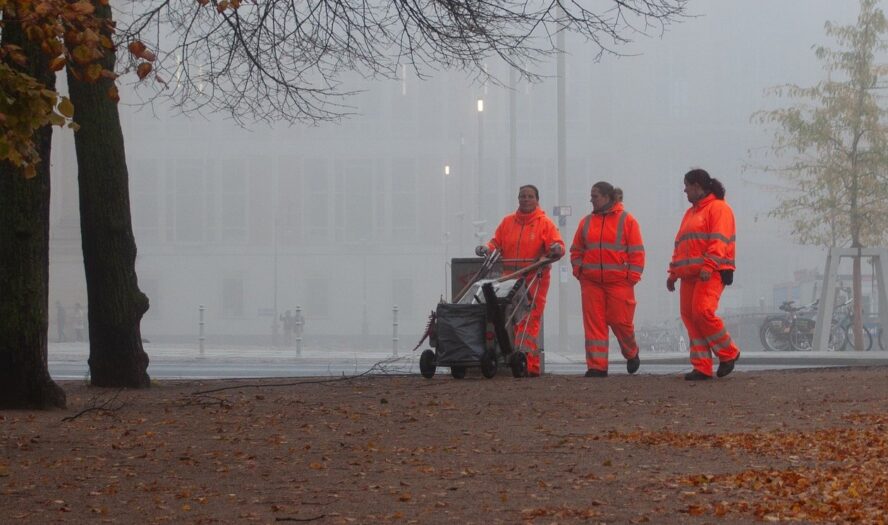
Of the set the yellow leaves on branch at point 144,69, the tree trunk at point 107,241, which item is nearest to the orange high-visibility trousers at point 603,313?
the tree trunk at point 107,241

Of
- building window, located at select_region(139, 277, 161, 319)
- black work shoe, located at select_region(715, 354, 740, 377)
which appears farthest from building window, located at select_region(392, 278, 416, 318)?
black work shoe, located at select_region(715, 354, 740, 377)

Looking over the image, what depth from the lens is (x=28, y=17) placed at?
682 centimetres

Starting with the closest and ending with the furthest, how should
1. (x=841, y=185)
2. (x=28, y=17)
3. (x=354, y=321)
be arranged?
(x=28, y=17), (x=841, y=185), (x=354, y=321)

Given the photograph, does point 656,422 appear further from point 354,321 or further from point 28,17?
point 354,321

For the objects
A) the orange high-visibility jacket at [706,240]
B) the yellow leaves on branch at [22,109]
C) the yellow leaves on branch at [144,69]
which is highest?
the yellow leaves on branch at [144,69]

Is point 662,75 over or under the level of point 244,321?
over

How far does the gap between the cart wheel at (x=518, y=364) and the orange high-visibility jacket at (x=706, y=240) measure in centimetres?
159

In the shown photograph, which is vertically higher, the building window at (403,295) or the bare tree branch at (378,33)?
the bare tree branch at (378,33)

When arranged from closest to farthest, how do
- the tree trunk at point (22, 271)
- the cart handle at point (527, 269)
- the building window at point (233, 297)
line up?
the tree trunk at point (22, 271), the cart handle at point (527, 269), the building window at point (233, 297)

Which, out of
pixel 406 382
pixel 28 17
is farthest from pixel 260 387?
pixel 28 17

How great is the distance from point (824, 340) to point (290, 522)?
20445 mm

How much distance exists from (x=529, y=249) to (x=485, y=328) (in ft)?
3.61

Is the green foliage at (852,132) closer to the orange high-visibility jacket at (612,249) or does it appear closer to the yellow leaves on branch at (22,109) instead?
the orange high-visibility jacket at (612,249)

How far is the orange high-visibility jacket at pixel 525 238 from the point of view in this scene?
14.3m
